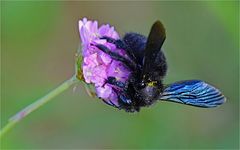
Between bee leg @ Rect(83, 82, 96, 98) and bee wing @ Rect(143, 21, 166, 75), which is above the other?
bee wing @ Rect(143, 21, 166, 75)

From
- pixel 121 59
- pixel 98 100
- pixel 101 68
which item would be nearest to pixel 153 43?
pixel 121 59

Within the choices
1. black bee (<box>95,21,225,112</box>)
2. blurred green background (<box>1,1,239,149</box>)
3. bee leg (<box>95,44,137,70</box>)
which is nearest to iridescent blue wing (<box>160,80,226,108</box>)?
black bee (<box>95,21,225,112</box>)

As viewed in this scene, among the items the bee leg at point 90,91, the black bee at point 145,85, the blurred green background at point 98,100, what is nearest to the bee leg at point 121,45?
the black bee at point 145,85

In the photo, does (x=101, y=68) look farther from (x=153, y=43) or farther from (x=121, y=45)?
(x=153, y=43)

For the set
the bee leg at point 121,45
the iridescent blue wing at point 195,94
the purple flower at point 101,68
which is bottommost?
the iridescent blue wing at point 195,94

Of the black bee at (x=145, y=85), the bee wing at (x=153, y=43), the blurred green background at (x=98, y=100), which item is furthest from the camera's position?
the blurred green background at (x=98, y=100)

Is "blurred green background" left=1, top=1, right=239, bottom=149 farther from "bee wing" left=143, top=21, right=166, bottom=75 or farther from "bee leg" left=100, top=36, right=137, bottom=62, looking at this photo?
"bee wing" left=143, top=21, right=166, bottom=75

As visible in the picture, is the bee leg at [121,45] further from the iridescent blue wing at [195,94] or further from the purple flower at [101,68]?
the iridescent blue wing at [195,94]
